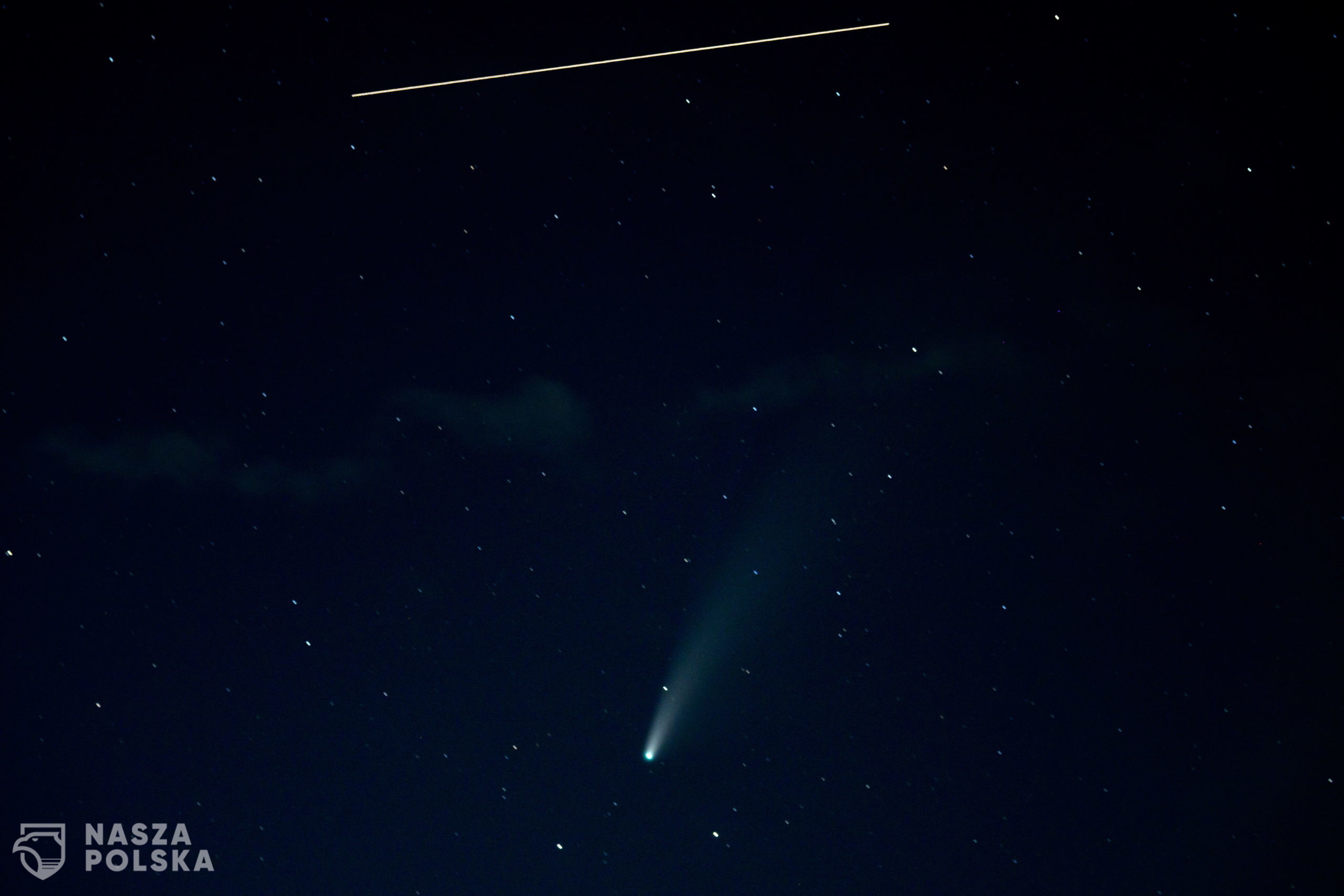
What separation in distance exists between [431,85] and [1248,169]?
5934 millimetres

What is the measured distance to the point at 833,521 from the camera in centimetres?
792

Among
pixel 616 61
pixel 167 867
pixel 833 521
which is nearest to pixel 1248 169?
pixel 833 521

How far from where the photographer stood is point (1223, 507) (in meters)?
7.75

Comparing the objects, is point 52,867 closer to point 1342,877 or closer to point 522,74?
point 522,74

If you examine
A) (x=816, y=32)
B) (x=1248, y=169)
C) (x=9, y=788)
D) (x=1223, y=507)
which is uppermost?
(x=816, y=32)

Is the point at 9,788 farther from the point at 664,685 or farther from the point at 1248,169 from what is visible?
the point at 1248,169

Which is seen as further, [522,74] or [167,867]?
[167,867]

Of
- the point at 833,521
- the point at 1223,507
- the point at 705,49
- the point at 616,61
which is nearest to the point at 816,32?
the point at 705,49

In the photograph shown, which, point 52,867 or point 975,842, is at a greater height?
point 52,867

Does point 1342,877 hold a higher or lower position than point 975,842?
lower

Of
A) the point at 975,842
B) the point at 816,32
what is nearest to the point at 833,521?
the point at 975,842

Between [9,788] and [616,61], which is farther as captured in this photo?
[9,788]

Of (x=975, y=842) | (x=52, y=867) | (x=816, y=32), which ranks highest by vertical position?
(x=816, y=32)

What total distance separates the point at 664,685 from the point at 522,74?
4952mm
